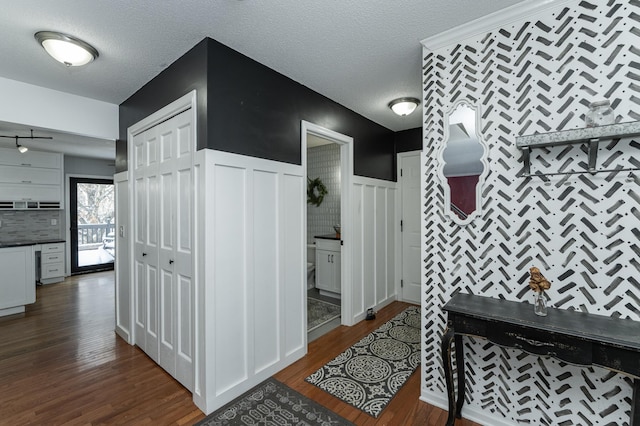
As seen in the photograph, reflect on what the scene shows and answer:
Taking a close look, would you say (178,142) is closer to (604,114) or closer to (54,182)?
(604,114)

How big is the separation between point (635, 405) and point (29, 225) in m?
8.15

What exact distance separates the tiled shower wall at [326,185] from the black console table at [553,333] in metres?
3.33

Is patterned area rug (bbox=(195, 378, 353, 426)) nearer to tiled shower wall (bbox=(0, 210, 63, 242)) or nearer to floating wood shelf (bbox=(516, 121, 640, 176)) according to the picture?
floating wood shelf (bbox=(516, 121, 640, 176))

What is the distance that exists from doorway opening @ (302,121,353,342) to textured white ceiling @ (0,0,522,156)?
2.30ft

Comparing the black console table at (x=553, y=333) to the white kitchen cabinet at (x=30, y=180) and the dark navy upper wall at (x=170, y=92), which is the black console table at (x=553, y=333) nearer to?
the dark navy upper wall at (x=170, y=92)

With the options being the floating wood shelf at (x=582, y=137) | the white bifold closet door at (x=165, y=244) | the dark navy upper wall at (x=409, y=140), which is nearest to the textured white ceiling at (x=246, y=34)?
the white bifold closet door at (x=165, y=244)

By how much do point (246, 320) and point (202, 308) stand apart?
37 cm

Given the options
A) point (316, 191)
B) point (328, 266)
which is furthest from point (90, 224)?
point (328, 266)

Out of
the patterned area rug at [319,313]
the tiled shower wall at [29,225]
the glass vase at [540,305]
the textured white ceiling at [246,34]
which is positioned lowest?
the patterned area rug at [319,313]

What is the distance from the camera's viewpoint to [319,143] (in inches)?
189

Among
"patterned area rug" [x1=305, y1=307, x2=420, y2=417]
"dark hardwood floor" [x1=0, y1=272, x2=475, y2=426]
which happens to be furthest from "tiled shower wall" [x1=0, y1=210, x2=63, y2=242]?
"patterned area rug" [x1=305, y1=307, x2=420, y2=417]

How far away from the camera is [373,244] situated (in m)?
3.73

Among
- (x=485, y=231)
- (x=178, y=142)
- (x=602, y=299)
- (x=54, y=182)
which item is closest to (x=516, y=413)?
(x=602, y=299)

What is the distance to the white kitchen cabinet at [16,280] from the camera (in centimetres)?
372
